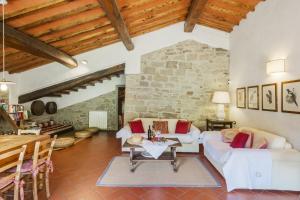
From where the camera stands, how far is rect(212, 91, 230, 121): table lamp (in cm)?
548

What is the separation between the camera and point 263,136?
3.46 m

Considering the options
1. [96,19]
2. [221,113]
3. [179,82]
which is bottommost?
[221,113]

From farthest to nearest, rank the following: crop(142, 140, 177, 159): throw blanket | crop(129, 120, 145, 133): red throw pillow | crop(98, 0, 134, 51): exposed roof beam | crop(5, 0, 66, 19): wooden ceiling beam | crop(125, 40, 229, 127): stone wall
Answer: crop(125, 40, 229, 127): stone wall < crop(129, 120, 145, 133): red throw pillow < crop(142, 140, 177, 159): throw blanket < crop(98, 0, 134, 51): exposed roof beam < crop(5, 0, 66, 19): wooden ceiling beam

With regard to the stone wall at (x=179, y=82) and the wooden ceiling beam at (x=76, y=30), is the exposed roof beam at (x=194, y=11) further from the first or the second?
the wooden ceiling beam at (x=76, y=30)

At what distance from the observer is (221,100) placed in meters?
5.47

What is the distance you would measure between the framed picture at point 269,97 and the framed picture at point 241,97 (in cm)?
79

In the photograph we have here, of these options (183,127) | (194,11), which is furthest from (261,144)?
(194,11)

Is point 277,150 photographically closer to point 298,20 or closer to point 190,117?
point 298,20

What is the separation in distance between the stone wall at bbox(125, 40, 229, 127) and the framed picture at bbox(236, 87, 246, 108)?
785 millimetres

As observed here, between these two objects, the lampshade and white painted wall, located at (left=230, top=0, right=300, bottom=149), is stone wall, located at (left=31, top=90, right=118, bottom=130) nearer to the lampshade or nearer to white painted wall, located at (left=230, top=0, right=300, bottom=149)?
the lampshade

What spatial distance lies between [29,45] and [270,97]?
4.43 meters

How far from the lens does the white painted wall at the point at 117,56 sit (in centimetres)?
557

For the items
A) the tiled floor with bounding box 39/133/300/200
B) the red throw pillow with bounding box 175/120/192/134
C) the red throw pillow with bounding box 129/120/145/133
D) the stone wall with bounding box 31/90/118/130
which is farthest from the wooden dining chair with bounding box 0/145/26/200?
the stone wall with bounding box 31/90/118/130

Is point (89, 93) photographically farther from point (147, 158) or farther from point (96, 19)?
point (147, 158)
